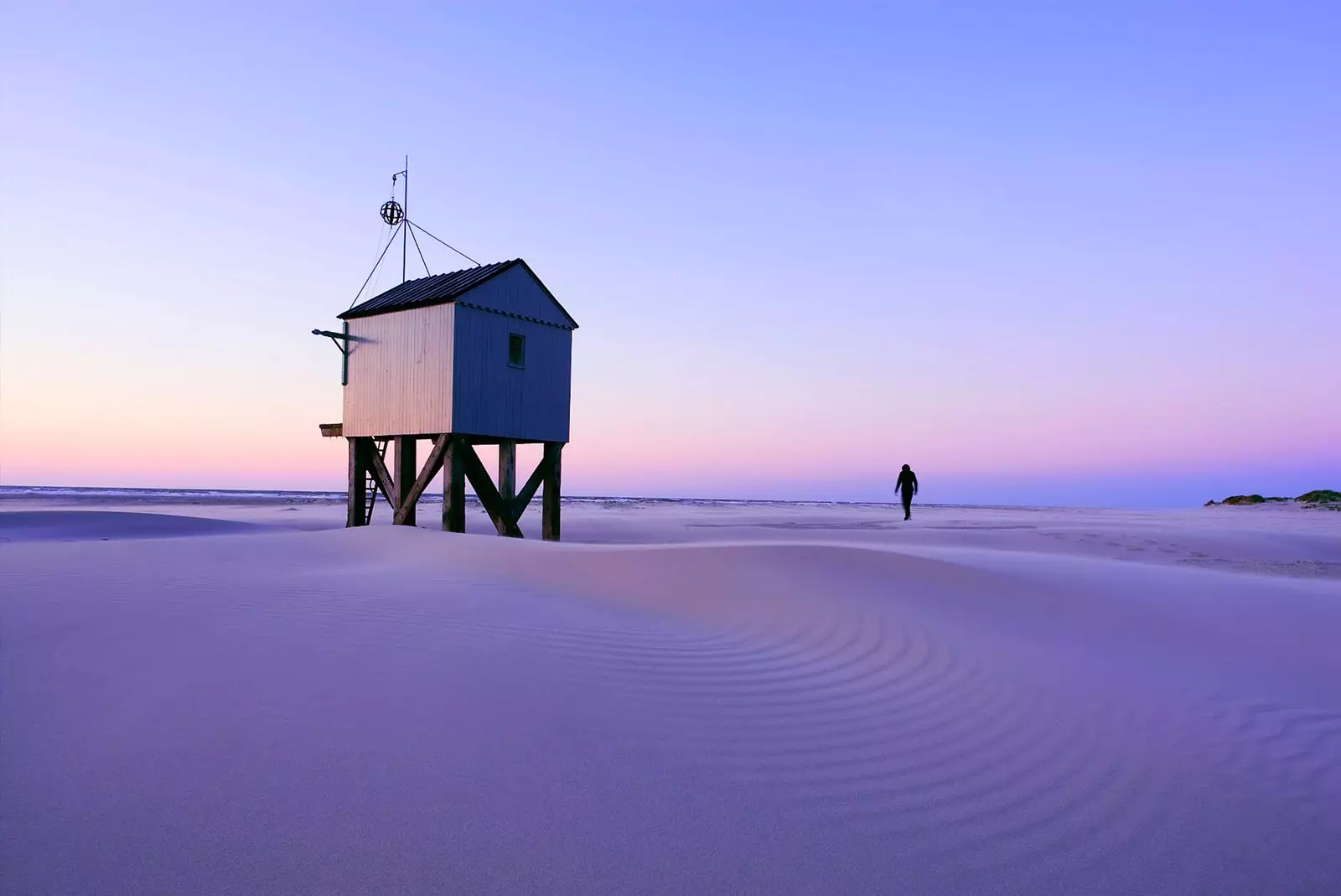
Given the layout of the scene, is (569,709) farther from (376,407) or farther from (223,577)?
(376,407)

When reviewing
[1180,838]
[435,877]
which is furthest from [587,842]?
[1180,838]

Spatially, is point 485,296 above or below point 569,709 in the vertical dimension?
above

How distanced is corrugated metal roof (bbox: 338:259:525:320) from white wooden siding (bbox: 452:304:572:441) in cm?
37

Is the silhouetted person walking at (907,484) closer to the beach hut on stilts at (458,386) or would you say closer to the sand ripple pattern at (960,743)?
the beach hut on stilts at (458,386)

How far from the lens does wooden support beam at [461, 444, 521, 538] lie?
1402cm

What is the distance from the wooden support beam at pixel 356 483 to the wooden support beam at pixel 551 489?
3685 mm

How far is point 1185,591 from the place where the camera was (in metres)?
7.71

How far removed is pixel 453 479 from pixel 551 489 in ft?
8.82

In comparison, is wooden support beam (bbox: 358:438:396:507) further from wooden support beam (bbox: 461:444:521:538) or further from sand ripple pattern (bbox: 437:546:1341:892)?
sand ripple pattern (bbox: 437:546:1341:892)

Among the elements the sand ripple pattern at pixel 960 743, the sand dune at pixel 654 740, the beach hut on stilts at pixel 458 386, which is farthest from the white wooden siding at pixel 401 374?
the sand ripple pattern at pixel 960 743

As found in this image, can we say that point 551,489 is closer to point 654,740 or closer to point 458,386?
point 458,386

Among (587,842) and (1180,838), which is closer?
(587,842)

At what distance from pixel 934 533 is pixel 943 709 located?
504 inches

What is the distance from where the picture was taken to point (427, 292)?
47.8 feet
